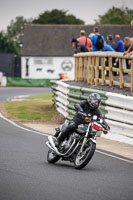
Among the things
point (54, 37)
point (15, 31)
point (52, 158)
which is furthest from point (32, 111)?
point (15, 31)

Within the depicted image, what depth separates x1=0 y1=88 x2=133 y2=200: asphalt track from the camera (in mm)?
8211

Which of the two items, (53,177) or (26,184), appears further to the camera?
(53,177)

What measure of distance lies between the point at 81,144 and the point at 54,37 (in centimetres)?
7276

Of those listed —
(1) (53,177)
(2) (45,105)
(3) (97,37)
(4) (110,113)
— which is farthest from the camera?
(2) (45,105)

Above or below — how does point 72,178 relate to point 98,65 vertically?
below

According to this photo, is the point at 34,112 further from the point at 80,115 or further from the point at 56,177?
the point at 56,177

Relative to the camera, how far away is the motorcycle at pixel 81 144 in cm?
1062

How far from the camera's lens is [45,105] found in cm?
2673

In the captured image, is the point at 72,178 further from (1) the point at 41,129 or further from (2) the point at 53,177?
(1) the point at 41,129

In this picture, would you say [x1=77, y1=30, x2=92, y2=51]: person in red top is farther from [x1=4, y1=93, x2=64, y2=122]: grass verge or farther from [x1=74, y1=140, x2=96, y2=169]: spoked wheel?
[x1=74, y1=140, x2=96, y2=169]: spoked wheel

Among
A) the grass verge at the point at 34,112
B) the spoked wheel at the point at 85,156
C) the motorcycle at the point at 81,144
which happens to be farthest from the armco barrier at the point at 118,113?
the spoked wheel at the point at 85,156

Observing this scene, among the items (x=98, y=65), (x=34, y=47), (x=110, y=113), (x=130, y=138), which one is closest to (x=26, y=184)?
(x=130, y=138)

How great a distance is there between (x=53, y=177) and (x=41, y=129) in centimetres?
885

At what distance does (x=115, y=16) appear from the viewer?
4414 inches
